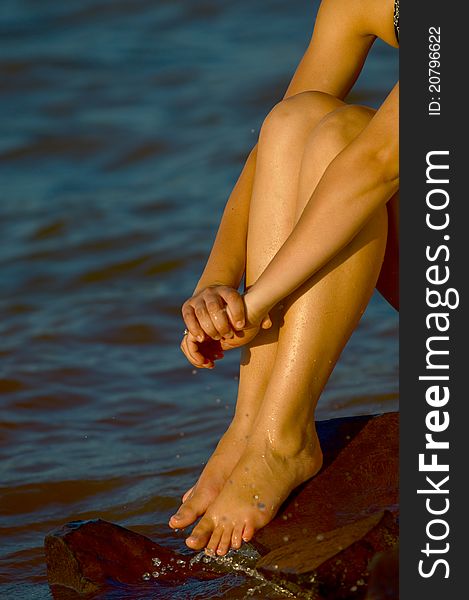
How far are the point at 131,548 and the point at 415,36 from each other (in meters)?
1.13

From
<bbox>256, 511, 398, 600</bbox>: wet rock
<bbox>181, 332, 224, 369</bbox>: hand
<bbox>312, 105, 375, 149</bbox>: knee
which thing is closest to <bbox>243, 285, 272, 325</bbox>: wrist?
<bbox>181, 332, 224, 369</bbox>: hand

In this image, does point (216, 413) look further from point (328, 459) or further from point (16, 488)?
point (328, 459)

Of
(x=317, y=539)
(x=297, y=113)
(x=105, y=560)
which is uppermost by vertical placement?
(x=297, y=113)

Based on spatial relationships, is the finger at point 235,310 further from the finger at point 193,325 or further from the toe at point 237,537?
the toe at point 237,537

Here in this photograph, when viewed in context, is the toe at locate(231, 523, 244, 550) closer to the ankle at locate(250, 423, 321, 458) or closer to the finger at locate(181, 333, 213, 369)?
the ankle at locate(250, 423, 321, 458)

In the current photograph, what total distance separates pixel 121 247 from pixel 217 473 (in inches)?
111

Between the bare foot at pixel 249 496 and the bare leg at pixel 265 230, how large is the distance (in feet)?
0.30

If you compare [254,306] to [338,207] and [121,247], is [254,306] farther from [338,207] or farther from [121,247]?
[121,247]

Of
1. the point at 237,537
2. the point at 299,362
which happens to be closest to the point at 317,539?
the point at 237,537

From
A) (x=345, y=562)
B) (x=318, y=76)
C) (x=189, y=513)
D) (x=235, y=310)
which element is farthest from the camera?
(x=318, y=76)

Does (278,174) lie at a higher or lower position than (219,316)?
higher

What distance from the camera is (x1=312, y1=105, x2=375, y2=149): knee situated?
7.81 feet

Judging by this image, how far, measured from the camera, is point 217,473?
2.53m

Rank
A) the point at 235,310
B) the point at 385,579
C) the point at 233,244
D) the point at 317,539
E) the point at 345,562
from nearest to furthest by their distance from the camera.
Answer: the point at 385,579 < the point at 345,562 < the point at 317,539 < the point at 235,310 < the point at 233,244
